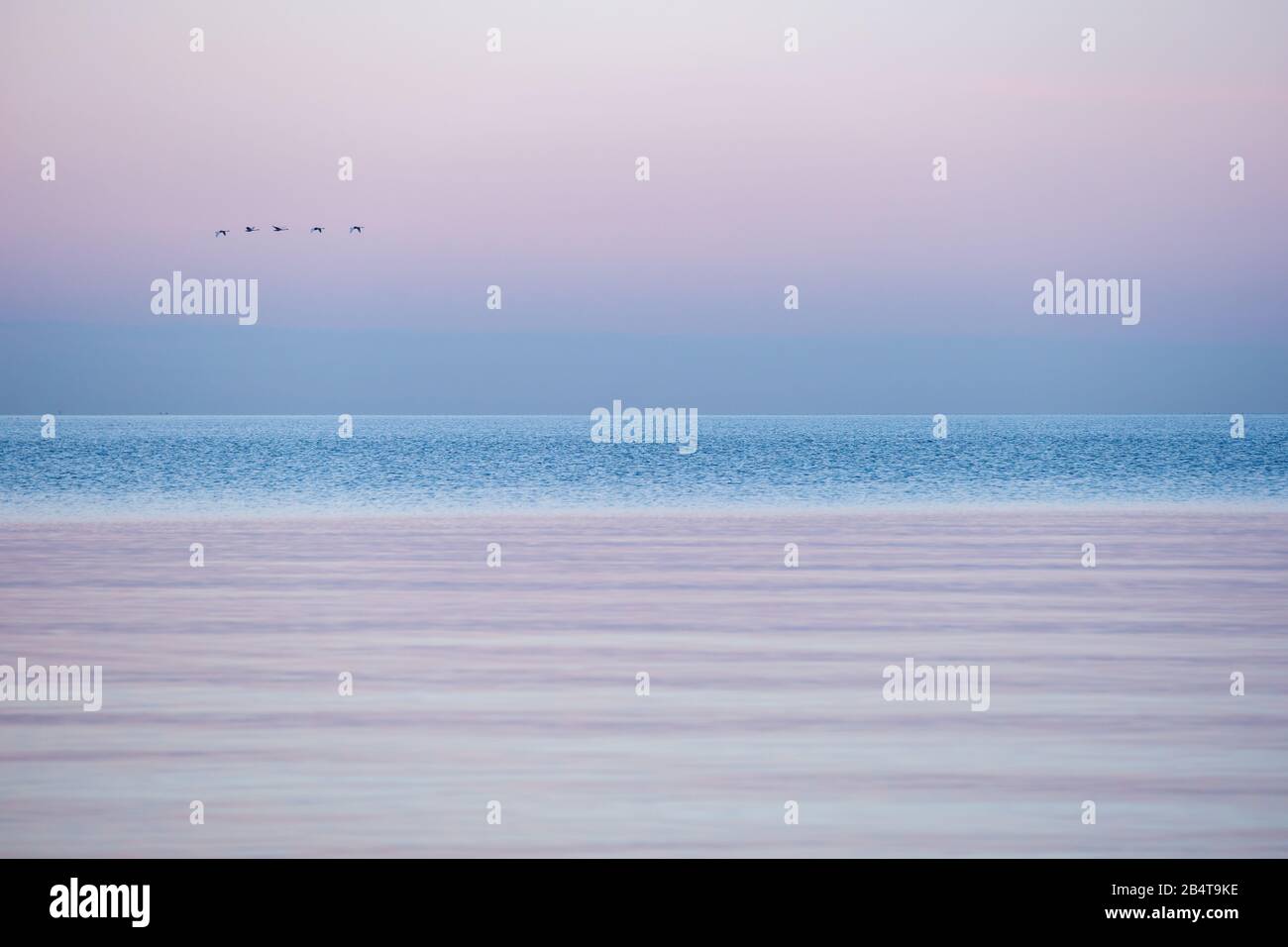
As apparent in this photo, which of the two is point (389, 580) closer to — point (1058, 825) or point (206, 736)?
point (206, 736)

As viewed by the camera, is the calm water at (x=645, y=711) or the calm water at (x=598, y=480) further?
the calm water at (x=598, y=480)

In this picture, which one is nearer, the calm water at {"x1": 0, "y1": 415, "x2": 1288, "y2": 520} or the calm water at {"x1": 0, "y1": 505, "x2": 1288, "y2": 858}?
the calm water at {"x1": 0, "y1": 505, "x2": 1288, "y2": 858}

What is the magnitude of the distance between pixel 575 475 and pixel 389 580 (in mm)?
33232

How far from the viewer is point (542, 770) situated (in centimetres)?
1104

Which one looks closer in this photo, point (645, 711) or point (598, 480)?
point (645, 711)

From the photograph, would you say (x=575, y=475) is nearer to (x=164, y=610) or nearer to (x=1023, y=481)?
(x=1023, y=481)

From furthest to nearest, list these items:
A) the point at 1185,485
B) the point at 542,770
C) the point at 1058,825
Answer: the point at 1185,485 < the point at 542,770 < the point at 1058,825

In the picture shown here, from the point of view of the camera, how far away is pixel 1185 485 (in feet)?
156

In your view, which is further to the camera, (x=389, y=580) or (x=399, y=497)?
(x=399, y=497)

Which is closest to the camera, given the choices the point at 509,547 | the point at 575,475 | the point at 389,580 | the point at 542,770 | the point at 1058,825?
the point at 1058,825

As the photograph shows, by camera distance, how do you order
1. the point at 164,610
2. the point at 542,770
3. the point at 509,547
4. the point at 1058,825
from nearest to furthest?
the point at 1058,825 → the point at 542,770 → the point at 164,610 → the point at 509,547
